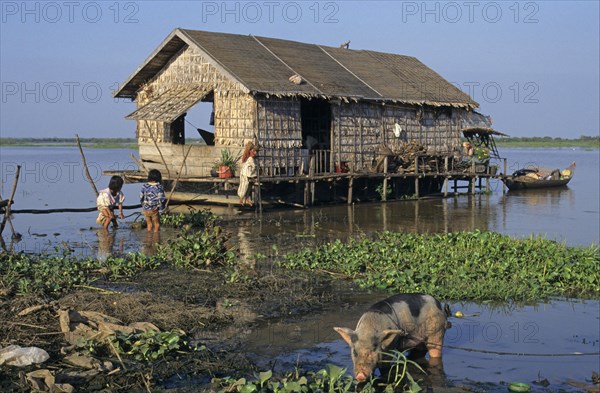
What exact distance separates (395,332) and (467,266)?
15.4 feet

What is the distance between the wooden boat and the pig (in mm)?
22473

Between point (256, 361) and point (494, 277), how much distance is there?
174 inches

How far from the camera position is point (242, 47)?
67.3ft

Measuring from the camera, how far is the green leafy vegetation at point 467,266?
9344mm

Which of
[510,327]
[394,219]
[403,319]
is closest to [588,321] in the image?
[510,327]

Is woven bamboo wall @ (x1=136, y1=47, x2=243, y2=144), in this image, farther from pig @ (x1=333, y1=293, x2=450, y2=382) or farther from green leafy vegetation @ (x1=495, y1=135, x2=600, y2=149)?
green leafy vegetation @ (x1=495, y1=135, x2=600, y2=149)

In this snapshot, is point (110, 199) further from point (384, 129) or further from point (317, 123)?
point (384, 129)

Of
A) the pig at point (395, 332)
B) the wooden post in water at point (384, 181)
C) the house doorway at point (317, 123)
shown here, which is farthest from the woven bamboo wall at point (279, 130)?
the pig at point (395, 332)

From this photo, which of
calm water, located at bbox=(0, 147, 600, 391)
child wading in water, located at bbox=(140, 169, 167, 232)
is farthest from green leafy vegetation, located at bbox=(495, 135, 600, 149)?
child wading in water, located at bbox=(140, 169, 167, 232)

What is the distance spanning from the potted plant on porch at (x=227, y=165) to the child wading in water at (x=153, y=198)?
418 centimetres

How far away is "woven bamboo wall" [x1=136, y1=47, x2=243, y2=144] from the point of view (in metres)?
19.0

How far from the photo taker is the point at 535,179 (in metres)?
29.2

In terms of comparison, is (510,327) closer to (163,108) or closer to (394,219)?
(394,219)

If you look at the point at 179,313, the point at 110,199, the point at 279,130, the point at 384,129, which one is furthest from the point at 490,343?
the point at 384,129
